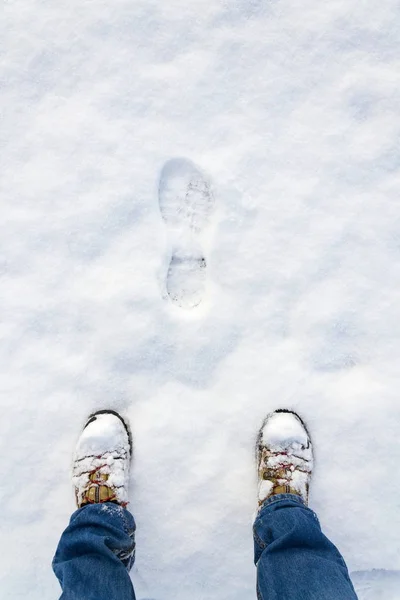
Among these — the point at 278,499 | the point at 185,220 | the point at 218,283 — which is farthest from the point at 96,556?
the point at 185,220

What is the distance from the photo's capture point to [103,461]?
1.47 metres

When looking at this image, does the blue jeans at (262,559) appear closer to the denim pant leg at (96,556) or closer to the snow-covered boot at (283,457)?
the denim pant leg at (96,556)

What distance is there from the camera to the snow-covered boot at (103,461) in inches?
56.8

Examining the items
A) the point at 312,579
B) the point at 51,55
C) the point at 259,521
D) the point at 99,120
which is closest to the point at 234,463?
the point at 259,521

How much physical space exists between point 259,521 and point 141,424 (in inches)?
17.7

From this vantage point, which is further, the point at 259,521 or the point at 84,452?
the point at 84,452

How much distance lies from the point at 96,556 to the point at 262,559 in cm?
42

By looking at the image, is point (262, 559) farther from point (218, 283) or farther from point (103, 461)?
point (218, 283)

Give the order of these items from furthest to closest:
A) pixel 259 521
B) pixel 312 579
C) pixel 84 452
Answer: pixel 84 452 < pixel 259 521 < pixel 312 579

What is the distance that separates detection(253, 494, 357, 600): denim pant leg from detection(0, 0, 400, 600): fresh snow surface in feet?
0.66

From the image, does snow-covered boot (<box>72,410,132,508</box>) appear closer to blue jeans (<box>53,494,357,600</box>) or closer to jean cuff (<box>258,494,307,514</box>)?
blue jeans (<box>53,494,357,600</box>)

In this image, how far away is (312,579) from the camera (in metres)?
1.16

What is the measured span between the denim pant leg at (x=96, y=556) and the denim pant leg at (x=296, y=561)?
0.35m

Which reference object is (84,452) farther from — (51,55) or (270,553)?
(51,55)
